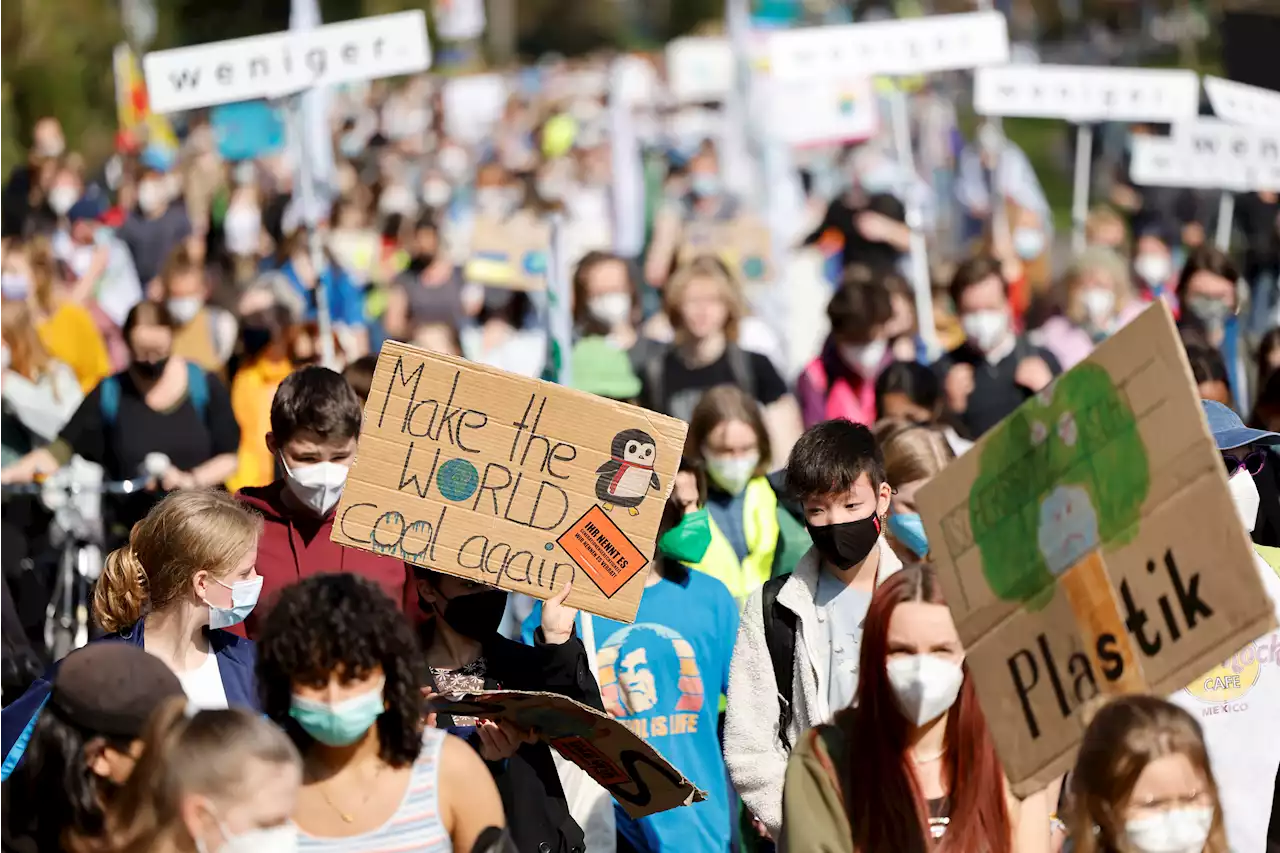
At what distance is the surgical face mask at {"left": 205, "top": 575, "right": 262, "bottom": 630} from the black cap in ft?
3.41

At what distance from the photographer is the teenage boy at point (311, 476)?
20.4 ft

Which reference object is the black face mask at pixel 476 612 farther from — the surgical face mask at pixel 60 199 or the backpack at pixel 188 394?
the surgical face mask at pixel 60 199

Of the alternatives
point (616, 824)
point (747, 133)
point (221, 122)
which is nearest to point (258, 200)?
point (221, 122)

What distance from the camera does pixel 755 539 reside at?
25.3ft

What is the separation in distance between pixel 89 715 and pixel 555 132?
80.1 feet

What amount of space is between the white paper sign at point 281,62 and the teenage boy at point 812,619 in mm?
5649

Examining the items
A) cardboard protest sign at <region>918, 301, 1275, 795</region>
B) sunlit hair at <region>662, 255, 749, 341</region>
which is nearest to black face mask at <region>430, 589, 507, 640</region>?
cardboard protest sign at <region>918, 301, 1275, 795</region>

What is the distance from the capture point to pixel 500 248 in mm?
13883

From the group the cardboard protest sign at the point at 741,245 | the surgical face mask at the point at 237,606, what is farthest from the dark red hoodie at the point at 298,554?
the cardboard protest sign at the point at 741,245

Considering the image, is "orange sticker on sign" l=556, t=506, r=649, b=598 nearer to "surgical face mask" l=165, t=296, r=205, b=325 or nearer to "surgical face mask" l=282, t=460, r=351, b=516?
"surgical face mask" l=282, t=460, r=351, b=516

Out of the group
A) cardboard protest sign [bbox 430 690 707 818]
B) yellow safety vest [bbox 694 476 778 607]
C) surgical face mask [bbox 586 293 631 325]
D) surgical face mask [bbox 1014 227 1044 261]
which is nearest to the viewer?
cardboard protest sign [bbox 430 690 707 818]

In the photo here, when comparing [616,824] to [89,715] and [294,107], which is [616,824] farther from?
[294,107]

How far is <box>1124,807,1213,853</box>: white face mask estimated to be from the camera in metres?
4.14

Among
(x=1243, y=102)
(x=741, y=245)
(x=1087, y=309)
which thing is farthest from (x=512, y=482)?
(x=741, y=245)
